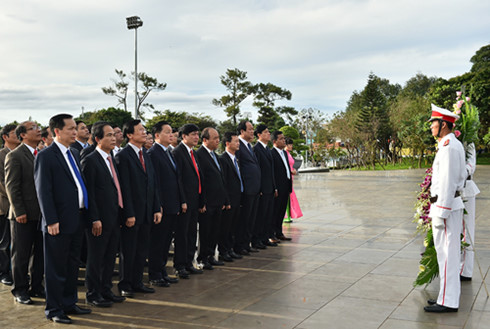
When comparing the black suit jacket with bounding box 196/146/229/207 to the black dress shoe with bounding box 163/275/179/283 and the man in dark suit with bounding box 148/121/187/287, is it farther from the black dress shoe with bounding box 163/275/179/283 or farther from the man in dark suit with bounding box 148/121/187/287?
the black dress shoe with bounding box 163/275/179/283

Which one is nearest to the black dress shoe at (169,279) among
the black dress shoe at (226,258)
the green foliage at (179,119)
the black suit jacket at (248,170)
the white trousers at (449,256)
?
the black dress shoe at (226,258)

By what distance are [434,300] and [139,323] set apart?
9.31ft

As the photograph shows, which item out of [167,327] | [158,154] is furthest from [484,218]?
[167,327]

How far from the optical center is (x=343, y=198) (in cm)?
1429

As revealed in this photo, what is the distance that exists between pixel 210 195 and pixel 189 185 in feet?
1.48

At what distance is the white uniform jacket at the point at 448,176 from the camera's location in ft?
14.3

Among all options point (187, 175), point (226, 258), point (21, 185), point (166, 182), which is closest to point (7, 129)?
point (21, 185)

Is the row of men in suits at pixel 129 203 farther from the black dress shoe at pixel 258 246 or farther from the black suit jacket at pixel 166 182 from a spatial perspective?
the black dress shoe at pixel 258 246

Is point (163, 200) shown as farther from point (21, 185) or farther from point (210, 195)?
point (21, 185)

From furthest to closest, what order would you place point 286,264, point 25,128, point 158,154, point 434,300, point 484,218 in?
point 484,218 < point 286,264 < point 158,154 < point 25,128 < point 434,300

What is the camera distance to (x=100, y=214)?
4699 millimetres

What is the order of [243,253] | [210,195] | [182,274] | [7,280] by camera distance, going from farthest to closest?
[243,253] < [210,195] < [182,274] < [7,280]

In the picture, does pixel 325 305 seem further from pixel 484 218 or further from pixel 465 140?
pixel 484 218

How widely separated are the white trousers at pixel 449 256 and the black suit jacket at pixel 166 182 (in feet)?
9.38
